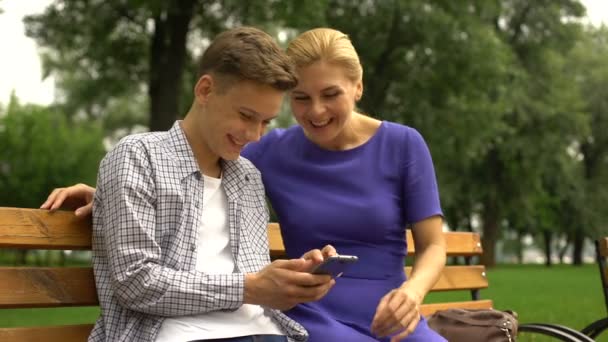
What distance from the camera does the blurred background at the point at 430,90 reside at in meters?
21.3

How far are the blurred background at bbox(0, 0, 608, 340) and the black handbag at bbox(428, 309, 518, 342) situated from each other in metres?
0.98

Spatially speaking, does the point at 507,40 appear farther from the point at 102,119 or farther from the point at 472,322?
the point at 472,322

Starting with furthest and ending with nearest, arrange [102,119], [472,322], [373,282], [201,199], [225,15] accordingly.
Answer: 1. [102,119]
2. [225,15]
3. [472,322]
4. [373,282]
5. [201,199]

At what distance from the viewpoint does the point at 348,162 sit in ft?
12.6

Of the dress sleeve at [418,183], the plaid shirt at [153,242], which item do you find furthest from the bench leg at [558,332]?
the plaid shirt at [153,242]

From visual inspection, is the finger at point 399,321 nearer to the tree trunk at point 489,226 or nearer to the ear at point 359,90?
the ear at point 359,90

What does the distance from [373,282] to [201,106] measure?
1015 mm

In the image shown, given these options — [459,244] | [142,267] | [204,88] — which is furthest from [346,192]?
[459,244]

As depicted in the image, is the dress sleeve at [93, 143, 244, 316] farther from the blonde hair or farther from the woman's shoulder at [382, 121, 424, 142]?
the woman's shoulder at [382, 121, 424, 142]

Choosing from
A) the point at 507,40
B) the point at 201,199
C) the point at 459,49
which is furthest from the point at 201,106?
the point at 507,40

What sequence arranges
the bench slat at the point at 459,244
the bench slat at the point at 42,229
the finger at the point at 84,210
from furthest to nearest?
the bench slat at the point at 459,244, the finger at the point at 84,210, the bench slat at the point at 42,229

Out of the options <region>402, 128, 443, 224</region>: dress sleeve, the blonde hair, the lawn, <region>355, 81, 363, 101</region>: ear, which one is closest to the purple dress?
<region>402, 128, 443, 224</region>: dress sleeve

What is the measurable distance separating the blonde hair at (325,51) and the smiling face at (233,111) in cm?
46

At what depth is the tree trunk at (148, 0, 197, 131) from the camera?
2012cm
